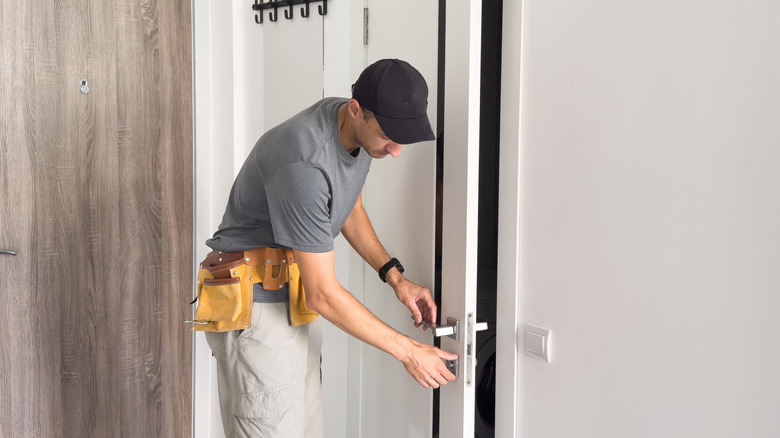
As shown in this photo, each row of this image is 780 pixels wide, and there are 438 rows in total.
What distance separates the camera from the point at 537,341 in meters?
1.25

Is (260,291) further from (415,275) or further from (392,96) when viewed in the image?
(392,96)

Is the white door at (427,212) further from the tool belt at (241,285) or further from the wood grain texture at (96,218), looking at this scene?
the wood grain texture at (96,218)

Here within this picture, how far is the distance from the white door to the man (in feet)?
0.23

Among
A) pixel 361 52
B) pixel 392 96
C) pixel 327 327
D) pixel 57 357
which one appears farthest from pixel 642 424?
pixel 57 357

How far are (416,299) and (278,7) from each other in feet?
4.27

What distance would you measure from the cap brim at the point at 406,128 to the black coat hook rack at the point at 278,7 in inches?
35.1

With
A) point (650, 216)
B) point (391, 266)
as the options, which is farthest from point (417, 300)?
point (650, 216)

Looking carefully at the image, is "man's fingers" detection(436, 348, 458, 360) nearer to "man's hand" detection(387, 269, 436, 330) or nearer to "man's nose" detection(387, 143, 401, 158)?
"man's hand" detection(387, 269, 436, 330)

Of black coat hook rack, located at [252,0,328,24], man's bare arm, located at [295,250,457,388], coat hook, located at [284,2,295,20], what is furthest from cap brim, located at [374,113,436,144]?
coat hook, located at [284,2,295,20]

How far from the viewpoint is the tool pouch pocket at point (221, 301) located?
1470mm

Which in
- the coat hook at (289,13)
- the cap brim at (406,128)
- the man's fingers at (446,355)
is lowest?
the man's fingers at (446,355)

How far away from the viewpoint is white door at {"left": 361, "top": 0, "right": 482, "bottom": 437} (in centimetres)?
126

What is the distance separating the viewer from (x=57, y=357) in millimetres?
1979

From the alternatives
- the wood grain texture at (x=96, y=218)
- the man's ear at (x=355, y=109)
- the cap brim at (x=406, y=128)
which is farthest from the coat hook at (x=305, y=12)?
the cap brim at (x=406, y=128)
